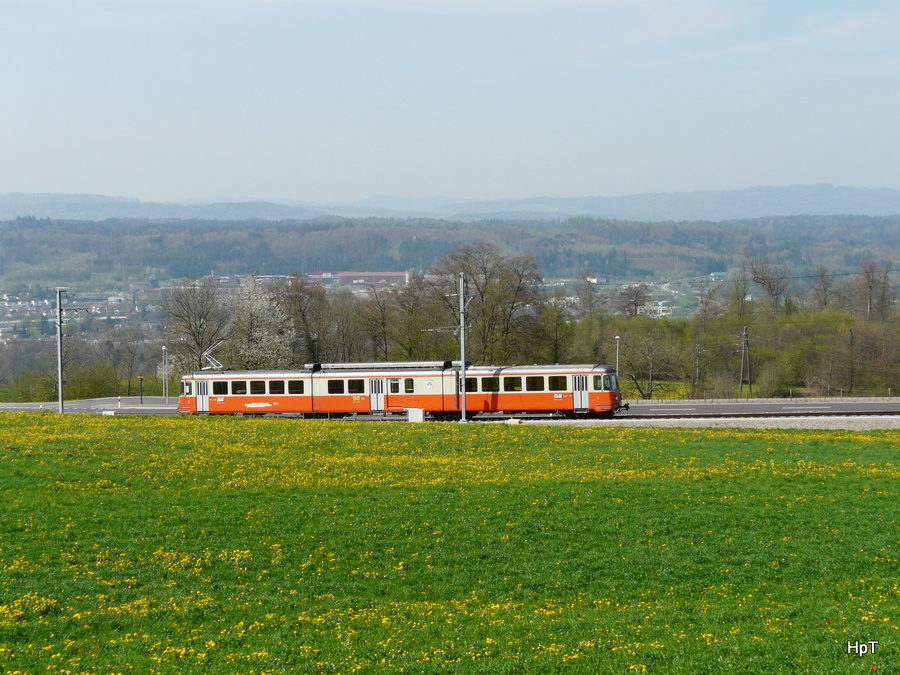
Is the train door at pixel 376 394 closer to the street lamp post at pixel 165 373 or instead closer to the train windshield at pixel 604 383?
the train windshield at pixel 604 383

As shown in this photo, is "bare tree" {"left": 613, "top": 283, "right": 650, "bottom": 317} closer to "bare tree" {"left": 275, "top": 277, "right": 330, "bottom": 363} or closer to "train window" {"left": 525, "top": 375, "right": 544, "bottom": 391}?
"bare tree" {"left": 275, "top": 277, "right": 330, "bottom": 363}

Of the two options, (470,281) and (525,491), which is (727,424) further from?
(470,281)

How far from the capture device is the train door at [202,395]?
46875mm

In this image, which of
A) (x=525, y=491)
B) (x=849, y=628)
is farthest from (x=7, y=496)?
(x=849, y=628)

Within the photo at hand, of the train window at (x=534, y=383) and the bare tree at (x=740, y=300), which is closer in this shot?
the train window at (x=534, y=383)

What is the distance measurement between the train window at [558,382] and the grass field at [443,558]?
49.1 feet

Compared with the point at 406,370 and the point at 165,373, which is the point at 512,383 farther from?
the point at 165,373

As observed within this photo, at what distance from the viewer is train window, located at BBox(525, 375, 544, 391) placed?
42625 millimetres

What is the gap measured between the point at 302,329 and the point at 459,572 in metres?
65.3

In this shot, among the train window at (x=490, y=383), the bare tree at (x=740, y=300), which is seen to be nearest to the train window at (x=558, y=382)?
the train window at (x=490, y=383)

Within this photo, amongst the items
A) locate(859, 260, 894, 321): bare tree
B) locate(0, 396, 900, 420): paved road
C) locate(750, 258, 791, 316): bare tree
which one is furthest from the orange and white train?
locate(859, 260, 894, 321): bare tree

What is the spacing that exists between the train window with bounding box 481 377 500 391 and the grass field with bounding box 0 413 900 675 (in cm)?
1555

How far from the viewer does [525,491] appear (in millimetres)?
20859

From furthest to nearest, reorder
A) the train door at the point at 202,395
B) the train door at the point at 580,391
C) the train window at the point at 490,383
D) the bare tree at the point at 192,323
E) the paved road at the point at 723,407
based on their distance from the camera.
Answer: the bare tree at the point at 192,323 < the paved road at the point at 723,407 < the train door at the point at 202,395 < the train window at the point at 490,383 < the train door at the point at 580,391
